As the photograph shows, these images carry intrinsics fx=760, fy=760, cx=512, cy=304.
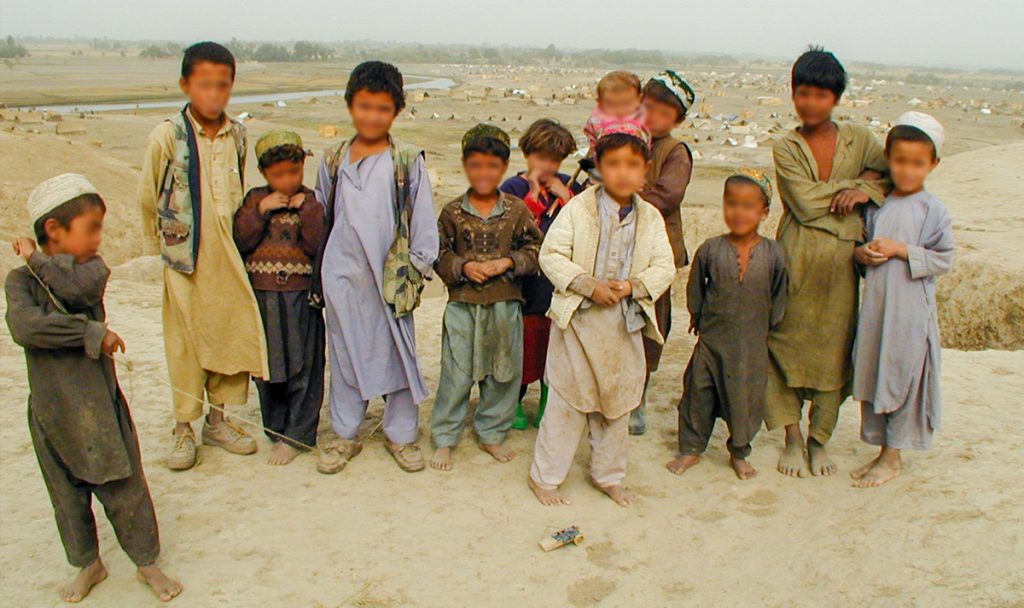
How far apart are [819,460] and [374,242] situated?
234cm

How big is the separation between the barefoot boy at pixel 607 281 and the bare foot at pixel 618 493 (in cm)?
35

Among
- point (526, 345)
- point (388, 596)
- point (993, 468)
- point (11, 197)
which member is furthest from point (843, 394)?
point (11, 197)

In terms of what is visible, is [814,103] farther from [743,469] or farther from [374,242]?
[374,242]

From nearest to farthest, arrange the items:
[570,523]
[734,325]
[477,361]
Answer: [570,523]
[734,325]
[477,361]

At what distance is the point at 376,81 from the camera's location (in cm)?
329

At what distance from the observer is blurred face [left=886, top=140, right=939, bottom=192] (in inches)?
124

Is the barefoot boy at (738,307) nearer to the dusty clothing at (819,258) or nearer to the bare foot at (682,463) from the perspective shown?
the dusty clothing at (819,258)

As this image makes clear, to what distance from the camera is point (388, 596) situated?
2.79m

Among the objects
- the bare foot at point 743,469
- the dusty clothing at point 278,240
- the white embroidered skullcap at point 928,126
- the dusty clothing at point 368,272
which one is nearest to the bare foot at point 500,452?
the dusty clothing at point 368,272

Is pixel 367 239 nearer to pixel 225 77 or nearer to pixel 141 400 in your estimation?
pixel 225 77

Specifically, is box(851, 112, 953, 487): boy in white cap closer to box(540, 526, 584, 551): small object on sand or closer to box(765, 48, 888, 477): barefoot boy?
box(765, 48, 888, 477): barefoot boy

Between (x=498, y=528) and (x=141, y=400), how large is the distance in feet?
8.46

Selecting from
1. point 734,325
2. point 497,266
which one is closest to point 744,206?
point 734,325

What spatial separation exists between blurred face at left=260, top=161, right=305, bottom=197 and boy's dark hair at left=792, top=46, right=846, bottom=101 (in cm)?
222
